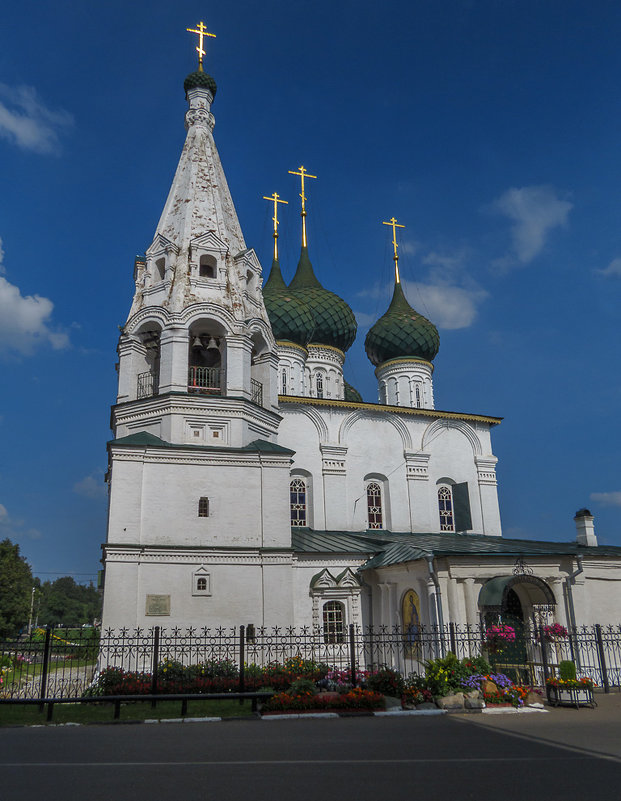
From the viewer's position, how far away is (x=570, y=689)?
1068cm

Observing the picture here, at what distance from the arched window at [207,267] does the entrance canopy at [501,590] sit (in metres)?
10.2

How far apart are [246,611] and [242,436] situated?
4081 mm

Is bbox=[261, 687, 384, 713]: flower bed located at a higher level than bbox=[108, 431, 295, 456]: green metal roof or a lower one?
lower

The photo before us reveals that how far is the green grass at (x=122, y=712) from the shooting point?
9.81 meters

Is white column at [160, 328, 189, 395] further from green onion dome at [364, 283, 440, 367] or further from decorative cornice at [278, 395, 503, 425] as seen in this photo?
green onion dome at [364, 283, 440, 367]

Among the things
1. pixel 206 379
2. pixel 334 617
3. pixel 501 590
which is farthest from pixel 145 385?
pixel 501 590

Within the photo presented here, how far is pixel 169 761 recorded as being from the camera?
668 cm

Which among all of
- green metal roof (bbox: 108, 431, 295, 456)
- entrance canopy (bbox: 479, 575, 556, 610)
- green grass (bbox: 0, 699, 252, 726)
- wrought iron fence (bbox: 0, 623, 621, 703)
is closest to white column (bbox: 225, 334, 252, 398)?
green metal roof (bbox: 108, 431, 295, 456)

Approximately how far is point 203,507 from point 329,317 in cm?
1156

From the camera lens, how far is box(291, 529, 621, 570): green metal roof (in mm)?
14914

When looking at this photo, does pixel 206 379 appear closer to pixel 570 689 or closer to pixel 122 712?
pixel 122 712

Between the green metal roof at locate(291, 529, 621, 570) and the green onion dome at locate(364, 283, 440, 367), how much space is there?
7564 millimetres

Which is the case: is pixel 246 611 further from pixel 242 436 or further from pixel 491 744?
pixel 491 744

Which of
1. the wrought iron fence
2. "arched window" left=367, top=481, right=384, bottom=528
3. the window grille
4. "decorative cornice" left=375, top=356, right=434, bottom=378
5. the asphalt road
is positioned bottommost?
the asphalt road
